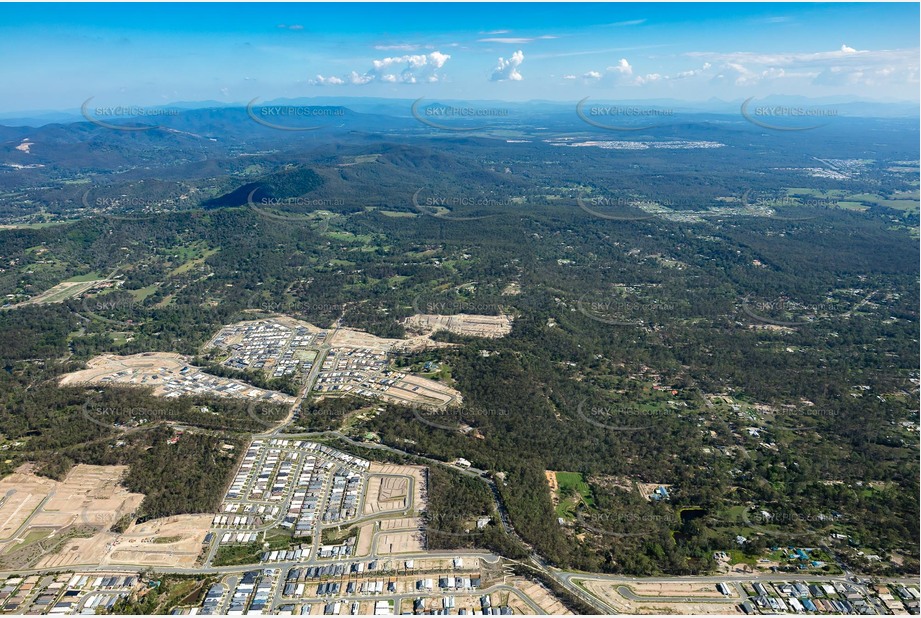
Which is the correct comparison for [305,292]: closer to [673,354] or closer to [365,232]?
[365,232]

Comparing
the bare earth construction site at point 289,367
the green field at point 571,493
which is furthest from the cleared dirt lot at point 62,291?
the green field at point 571,493

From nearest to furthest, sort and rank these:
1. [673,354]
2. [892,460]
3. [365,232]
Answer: [892,460] → [673,354] → [365,232]

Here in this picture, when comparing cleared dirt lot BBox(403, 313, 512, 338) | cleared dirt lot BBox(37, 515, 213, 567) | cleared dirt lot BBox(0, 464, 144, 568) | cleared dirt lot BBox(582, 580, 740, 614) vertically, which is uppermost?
cleared dirt lot BBox(403, 313, 512, 338)

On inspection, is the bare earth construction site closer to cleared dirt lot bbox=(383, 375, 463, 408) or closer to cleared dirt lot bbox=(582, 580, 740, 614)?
cleared dirt lot bbox=(383, 375, 463, 408)

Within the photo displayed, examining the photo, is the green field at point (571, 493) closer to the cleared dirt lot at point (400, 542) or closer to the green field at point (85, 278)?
the cleared dirt lot at point (400, 542)

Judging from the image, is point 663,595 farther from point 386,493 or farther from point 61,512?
point 61,512

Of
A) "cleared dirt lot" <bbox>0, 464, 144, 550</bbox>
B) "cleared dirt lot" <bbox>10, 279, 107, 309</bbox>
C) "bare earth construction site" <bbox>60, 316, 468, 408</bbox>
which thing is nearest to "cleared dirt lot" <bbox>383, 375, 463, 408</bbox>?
"bare earth construction site" <bbox>60, 316, 468, 408</bbox>

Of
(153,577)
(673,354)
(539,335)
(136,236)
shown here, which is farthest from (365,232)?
(153,577)

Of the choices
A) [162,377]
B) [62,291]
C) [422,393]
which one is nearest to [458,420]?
[422,393]
